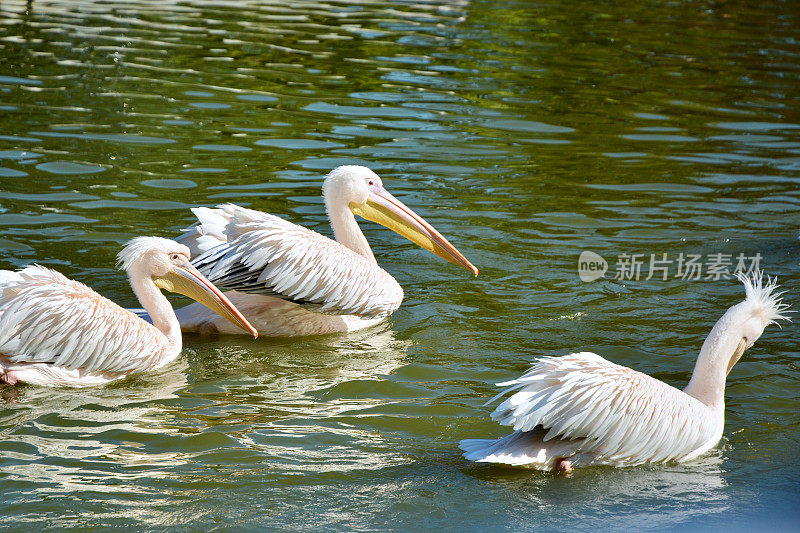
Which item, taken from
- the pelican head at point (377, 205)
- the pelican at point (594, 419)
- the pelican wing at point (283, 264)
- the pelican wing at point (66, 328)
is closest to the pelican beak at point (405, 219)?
the pelican head at point (377, 205)

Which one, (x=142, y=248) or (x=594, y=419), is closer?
(x=594, y=419)

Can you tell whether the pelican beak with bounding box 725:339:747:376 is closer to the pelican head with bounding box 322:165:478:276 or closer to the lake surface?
the lake surface

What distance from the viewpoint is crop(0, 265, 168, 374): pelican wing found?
4383 millimetres

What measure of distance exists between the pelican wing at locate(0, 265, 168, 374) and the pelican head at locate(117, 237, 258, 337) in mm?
241

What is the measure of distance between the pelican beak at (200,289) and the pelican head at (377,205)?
99 cm

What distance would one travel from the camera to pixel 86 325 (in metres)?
4.50

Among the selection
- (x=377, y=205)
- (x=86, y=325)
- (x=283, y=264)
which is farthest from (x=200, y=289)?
(x=377, y=205)

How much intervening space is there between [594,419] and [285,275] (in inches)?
74.8

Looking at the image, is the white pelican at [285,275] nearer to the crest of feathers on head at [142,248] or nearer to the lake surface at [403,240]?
the lake surface at [403,240]

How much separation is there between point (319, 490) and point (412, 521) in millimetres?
363

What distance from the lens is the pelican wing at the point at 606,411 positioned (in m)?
3.72

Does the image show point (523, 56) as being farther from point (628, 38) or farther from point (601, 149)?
point (601, 149)

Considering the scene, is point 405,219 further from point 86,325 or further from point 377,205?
point 86,325

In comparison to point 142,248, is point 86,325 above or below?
below
